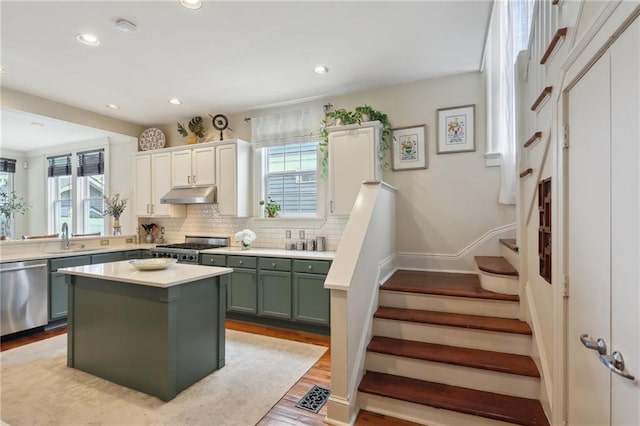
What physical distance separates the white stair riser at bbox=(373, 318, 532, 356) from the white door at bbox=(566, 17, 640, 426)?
77 centimetres

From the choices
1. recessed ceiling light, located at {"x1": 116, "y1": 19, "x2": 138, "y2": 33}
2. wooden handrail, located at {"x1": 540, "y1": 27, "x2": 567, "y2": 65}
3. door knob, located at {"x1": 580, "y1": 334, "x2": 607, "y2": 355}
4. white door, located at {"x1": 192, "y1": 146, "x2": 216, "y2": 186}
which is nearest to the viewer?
door knob, located at {"x1": 580, "y1": 334, "x2": 607, "y2": 355}

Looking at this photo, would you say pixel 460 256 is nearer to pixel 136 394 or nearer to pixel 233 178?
pixel 233 178

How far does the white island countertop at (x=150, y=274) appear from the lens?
92.4 inches

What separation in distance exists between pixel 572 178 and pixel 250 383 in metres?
2.66

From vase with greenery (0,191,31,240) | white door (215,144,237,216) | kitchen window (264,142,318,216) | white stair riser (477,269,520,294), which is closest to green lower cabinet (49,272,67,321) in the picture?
white door (215,144,237,216)

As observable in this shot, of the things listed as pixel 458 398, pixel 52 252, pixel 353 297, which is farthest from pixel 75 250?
pixel 458 398

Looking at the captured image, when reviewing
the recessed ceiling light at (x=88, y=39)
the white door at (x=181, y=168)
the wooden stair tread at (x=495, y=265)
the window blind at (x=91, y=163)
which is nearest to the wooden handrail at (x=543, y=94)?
the wooden stair tread at (x=495, y=265)

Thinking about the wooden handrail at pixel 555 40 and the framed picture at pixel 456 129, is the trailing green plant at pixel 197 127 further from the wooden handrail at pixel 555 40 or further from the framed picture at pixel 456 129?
the wooden handrail at pixel 555 40

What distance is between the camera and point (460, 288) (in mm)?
2850

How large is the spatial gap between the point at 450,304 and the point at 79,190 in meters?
7.43

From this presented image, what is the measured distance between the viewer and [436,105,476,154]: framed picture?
3.63 m

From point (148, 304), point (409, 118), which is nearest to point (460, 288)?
point (409, 118)

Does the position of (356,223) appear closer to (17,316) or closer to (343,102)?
(343,102)

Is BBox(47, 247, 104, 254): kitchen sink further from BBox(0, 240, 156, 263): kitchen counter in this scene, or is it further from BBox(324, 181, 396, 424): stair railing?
BBox(324, 181, 396, 424): stair railing
